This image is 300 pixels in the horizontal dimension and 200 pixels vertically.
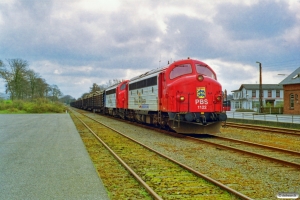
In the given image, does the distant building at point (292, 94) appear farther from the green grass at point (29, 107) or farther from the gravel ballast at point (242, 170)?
the green grass at point (29, 107)

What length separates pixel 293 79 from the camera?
4306 centimetres

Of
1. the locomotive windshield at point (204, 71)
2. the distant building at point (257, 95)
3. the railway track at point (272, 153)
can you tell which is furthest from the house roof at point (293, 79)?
the railway track at point (272, 153)

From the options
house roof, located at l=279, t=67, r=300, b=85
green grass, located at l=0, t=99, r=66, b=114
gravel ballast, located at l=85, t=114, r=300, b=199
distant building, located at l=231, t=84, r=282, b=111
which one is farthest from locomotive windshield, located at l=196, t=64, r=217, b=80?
distant building, located at l=231, t=84, r=282, b=111

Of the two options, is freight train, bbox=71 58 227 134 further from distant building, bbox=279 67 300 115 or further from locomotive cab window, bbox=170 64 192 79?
distant building, bbox=279 67 300 115

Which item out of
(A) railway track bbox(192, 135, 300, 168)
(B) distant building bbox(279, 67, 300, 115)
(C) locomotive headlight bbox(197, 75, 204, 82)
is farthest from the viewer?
(B) distant building bbox(279, 67, 300, 115)

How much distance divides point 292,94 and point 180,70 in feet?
103

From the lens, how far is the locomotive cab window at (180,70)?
52.0 feet

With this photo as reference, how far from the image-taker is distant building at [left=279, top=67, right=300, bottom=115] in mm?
41438

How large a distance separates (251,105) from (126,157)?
67687 millimetres

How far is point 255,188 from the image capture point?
638cm

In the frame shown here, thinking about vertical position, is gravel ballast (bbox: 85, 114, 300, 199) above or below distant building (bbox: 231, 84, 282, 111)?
below

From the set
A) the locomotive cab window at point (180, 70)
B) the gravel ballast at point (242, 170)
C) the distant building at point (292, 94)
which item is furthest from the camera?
the distant building at point (292, 94)

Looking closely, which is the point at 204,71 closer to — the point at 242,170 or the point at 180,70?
the point at 180,70

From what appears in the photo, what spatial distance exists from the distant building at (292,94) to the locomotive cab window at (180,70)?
2980 cm
